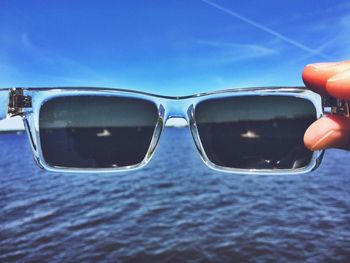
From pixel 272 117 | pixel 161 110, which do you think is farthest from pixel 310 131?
pixel 161 110

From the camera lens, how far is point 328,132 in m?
1.08

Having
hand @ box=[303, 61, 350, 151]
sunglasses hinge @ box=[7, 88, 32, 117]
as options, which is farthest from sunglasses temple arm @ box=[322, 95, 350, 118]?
sunglasses hinge @ box=[7, 88, 32, 117]

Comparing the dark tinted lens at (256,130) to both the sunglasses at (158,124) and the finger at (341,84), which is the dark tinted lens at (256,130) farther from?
the finger at (341,84)

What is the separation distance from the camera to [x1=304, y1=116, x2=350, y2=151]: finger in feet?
3.54

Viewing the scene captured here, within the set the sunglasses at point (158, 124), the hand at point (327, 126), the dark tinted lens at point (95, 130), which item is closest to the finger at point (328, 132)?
the hand at point (327, 126)

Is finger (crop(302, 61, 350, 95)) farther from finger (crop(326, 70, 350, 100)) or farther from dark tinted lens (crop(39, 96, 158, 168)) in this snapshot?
dark tinted lens (crop(39, 96, 158, 168))

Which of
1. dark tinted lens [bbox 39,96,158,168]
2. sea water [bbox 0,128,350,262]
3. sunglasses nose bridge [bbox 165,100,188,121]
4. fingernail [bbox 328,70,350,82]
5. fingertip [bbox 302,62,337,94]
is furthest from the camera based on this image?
sea water [bbox 0,128,350,262]

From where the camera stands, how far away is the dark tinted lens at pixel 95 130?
7.07ft

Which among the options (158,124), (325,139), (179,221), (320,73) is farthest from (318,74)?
(179,221)

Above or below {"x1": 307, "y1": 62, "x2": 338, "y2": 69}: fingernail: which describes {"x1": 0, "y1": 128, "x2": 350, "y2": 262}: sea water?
below

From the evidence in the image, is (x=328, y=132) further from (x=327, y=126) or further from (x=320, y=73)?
(x=320, y=73)

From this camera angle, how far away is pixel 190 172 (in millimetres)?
29156

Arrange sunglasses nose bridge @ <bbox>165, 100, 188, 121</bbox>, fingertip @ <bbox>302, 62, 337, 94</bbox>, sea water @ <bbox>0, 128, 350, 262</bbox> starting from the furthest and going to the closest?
sea water @ <bbox>0, 128, 350, 262</bbox> < sunglasses nose bridge @ <bbox>165, 100, 188, 121</bbox> < fingertip @ <bbox>302, 62, 337, 94</bbox>

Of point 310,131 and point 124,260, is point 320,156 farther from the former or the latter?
point 124,260
